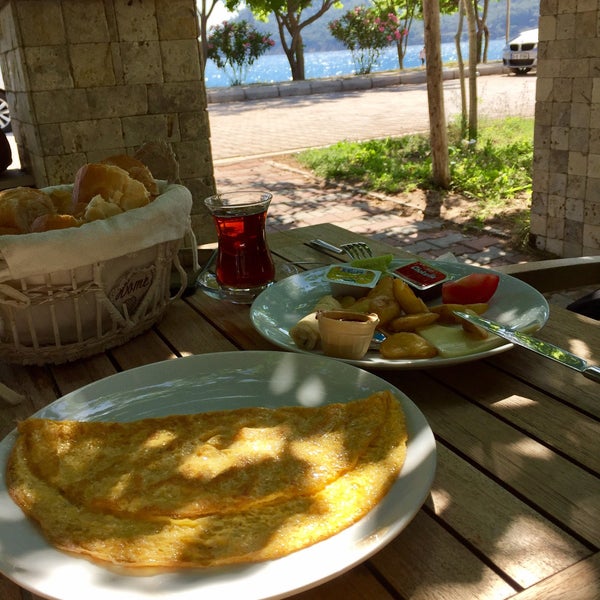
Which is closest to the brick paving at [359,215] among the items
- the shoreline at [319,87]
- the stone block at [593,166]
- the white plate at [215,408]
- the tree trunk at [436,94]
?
the tree trunk at [436,94]

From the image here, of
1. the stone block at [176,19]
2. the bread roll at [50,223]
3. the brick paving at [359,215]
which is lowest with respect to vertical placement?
the brick paving at [359,215]

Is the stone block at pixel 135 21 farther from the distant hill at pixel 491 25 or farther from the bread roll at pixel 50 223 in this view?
the distant hill at pixel 491 25

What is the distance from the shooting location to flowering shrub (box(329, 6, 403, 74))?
20.0 meters

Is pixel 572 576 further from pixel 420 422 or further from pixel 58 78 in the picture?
pixel 58 78

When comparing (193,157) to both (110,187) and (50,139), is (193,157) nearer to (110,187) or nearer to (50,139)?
(50,139)

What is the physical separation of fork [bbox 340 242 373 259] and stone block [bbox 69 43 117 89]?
6.37 feet

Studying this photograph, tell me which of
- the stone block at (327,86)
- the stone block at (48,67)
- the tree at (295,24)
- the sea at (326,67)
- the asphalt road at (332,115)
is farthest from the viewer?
the sea at (326,67)

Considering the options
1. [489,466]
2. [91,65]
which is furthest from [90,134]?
[489,466]

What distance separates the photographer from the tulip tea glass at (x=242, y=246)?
60.9 inches

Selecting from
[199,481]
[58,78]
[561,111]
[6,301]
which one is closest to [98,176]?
[6,301]

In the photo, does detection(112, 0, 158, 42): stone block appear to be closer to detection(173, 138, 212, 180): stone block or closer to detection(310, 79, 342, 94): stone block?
detection(173, 138, 212, 180): stone block

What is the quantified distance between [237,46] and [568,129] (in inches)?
655

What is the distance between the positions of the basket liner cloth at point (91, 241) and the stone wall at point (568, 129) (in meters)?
3.68

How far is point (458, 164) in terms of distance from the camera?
6867 mm
